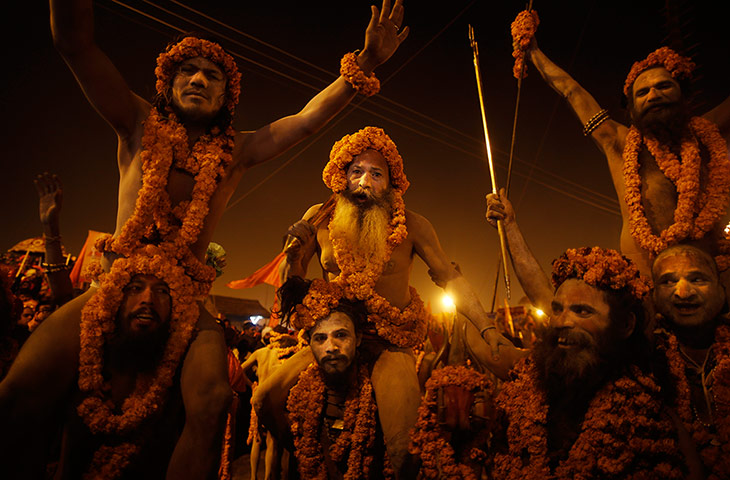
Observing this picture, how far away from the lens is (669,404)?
2.68 m

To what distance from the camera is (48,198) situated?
2869 millimetres

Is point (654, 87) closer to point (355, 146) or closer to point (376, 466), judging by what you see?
point (355, 146)

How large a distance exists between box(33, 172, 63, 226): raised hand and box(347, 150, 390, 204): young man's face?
6.68ft

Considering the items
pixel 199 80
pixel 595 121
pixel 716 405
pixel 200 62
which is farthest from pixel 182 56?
pixel 716 405

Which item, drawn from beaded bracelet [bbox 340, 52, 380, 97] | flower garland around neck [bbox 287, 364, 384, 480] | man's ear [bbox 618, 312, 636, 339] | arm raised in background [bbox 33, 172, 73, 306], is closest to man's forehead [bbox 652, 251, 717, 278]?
man's ear [bbox 618, 312, 636, 339]

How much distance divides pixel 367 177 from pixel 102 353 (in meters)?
2.15

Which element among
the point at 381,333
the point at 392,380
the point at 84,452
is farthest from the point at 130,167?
the point at 392,380

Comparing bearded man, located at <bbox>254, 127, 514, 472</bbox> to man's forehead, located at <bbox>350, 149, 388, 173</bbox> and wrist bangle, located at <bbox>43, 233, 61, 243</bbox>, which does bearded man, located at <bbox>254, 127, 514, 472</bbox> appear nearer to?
man's forehead, located at <bbox>350, 149, 388, 173</bbox>

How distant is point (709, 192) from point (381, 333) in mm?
2805

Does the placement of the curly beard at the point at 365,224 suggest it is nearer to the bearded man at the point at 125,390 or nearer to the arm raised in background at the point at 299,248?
the arm raised in background at the point at 299,248

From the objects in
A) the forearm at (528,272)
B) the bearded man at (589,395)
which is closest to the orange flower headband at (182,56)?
the forearm at (528,272)

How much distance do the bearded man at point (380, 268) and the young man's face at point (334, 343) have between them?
0.34 feet

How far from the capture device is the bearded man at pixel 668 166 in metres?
3.37

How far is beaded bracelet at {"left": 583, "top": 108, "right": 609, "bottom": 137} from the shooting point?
3979 millimetres
